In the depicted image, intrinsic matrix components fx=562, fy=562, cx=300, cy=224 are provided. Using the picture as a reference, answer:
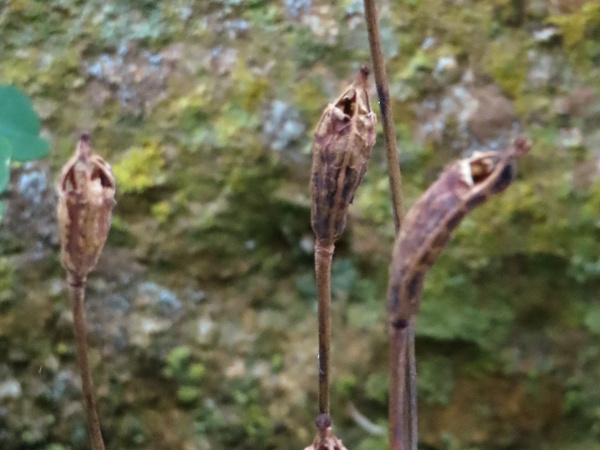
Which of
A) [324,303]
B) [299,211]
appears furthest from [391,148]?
[299,211]

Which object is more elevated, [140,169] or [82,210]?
[82,210]

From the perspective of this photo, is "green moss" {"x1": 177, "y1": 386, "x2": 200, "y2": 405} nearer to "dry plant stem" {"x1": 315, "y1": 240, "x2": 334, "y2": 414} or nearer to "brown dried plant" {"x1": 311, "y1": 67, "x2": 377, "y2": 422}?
"dry plant stem" {"x1": 315, "y1": 240, "x2": 334, "y2": 414}

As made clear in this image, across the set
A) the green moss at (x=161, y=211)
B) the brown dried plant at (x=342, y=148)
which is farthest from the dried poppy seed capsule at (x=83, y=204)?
the green moss at (x=161, y=211)

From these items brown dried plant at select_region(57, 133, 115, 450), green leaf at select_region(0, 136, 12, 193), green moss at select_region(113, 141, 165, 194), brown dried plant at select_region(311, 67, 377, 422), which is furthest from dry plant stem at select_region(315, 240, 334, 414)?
green moss at select_region(113, 141, 165, 194)

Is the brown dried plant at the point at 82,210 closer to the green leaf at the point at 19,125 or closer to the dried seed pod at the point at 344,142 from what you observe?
the dried seed pod at the point at 344,142

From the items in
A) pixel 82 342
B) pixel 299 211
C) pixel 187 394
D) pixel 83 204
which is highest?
pixel 83 204

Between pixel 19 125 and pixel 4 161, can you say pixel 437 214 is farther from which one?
pixel 19 125

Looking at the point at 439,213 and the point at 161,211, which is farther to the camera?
the point at 161,211
